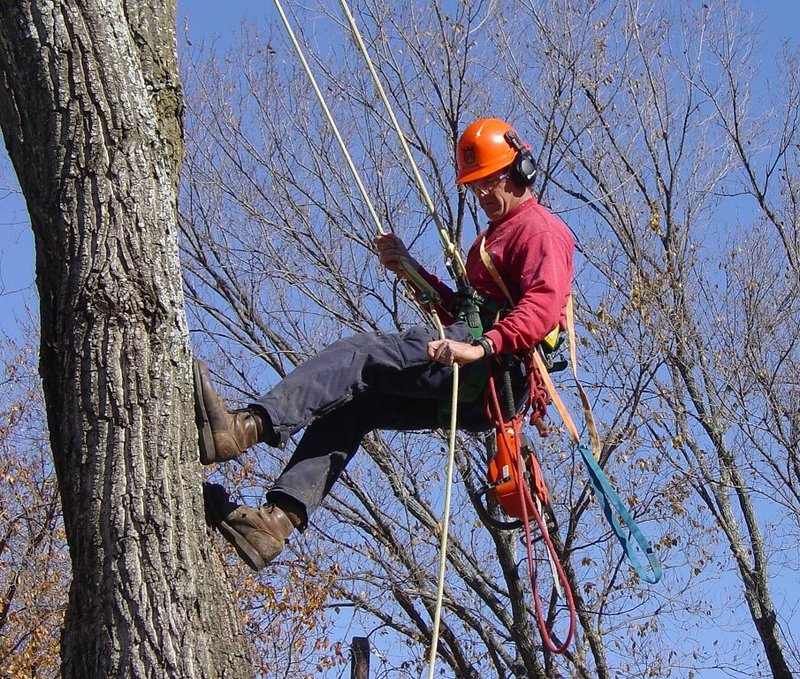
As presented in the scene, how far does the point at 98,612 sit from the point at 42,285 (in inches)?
31.2

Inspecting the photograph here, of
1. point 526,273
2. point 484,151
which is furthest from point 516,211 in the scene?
point 526,273

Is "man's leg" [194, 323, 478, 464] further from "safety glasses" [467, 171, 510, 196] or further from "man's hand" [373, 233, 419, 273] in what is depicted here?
"safety glasses" [467, 171, 510, 196]

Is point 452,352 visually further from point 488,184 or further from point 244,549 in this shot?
point 488,184

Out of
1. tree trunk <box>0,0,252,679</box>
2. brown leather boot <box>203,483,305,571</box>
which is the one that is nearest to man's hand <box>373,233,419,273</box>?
brown leather boot <box>203,483,305,571</box>

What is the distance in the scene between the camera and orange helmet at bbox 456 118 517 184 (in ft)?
14.0

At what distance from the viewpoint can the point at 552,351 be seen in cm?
416

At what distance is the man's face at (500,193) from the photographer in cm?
423

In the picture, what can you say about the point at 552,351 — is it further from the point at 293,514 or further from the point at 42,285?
the point at 42,285

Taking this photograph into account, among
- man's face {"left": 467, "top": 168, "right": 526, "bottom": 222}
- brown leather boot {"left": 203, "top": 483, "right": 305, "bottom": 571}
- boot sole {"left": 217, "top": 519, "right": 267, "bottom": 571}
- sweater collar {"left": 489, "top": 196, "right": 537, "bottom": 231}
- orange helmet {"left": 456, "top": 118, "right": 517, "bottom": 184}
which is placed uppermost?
orange helmet {"left": 456, "top": 118, "right": 517, "bottom": 184}

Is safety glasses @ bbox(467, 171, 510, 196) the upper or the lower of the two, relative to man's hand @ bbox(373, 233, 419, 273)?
upper

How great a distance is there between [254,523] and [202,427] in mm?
461

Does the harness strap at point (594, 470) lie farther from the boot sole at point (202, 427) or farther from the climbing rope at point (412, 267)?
the boot sole at point (202, 427)

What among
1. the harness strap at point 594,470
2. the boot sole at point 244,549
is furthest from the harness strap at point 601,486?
the boot sole at point 244,549

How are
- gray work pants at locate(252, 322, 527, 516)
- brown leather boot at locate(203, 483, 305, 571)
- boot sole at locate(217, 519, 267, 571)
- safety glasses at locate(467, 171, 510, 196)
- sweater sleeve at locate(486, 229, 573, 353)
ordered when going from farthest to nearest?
safety glasses at locate(467, 171, 510, 196), sweater sleeve at locate(486, 229, 573, 353), gray work pants at locate(252, 322, 527, 516), boot sole at locate(217, 519, 267, 571), brown leather boot at locate(203, 483, 305, 571)
